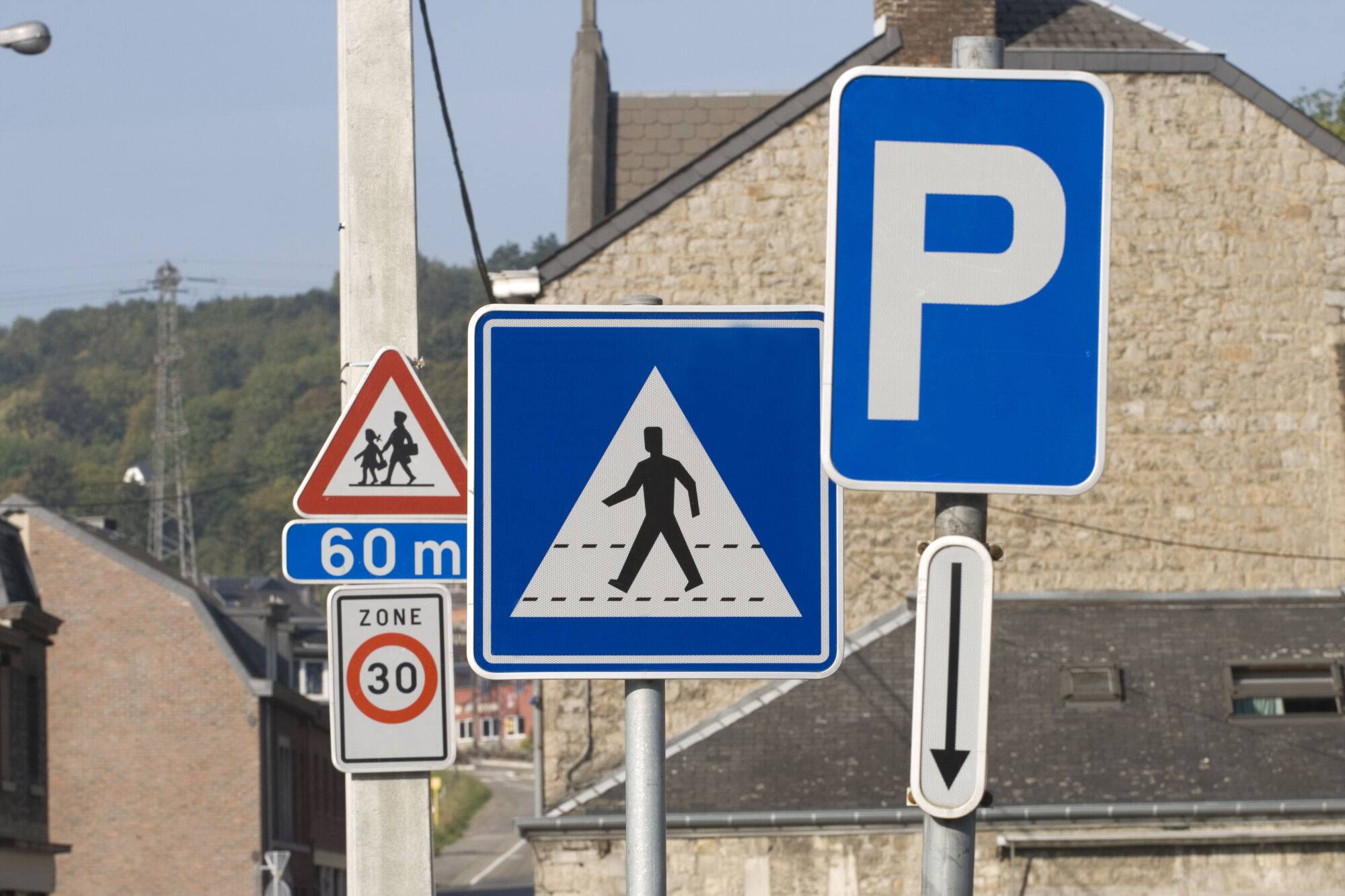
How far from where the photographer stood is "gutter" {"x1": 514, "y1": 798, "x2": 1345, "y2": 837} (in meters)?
20.0

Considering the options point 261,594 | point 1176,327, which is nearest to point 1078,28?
point 1176,327

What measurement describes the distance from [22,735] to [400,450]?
85.1 ft

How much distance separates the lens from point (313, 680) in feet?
236


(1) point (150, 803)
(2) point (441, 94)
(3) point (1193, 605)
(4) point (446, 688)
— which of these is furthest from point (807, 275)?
(1) point (150, 803)

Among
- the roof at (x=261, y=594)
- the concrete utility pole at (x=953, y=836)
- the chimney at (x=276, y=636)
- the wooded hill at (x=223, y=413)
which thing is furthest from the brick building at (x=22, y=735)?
the wooded hill at (x=223, y=413)

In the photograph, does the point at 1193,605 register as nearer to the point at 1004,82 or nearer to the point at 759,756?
the point at 759,756

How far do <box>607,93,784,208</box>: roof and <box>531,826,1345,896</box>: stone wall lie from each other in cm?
1060

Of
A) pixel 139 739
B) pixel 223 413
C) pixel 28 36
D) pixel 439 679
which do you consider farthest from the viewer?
pixel 223 413

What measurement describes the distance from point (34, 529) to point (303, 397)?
4741 inches

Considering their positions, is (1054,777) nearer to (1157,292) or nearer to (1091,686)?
(1091,686)

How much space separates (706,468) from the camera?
4094 millimetres

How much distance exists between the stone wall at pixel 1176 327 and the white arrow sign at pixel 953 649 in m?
20.2

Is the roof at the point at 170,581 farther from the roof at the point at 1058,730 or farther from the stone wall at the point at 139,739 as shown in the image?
the roof at the point at 1058,730

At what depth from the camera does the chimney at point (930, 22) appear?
78.3 ft
